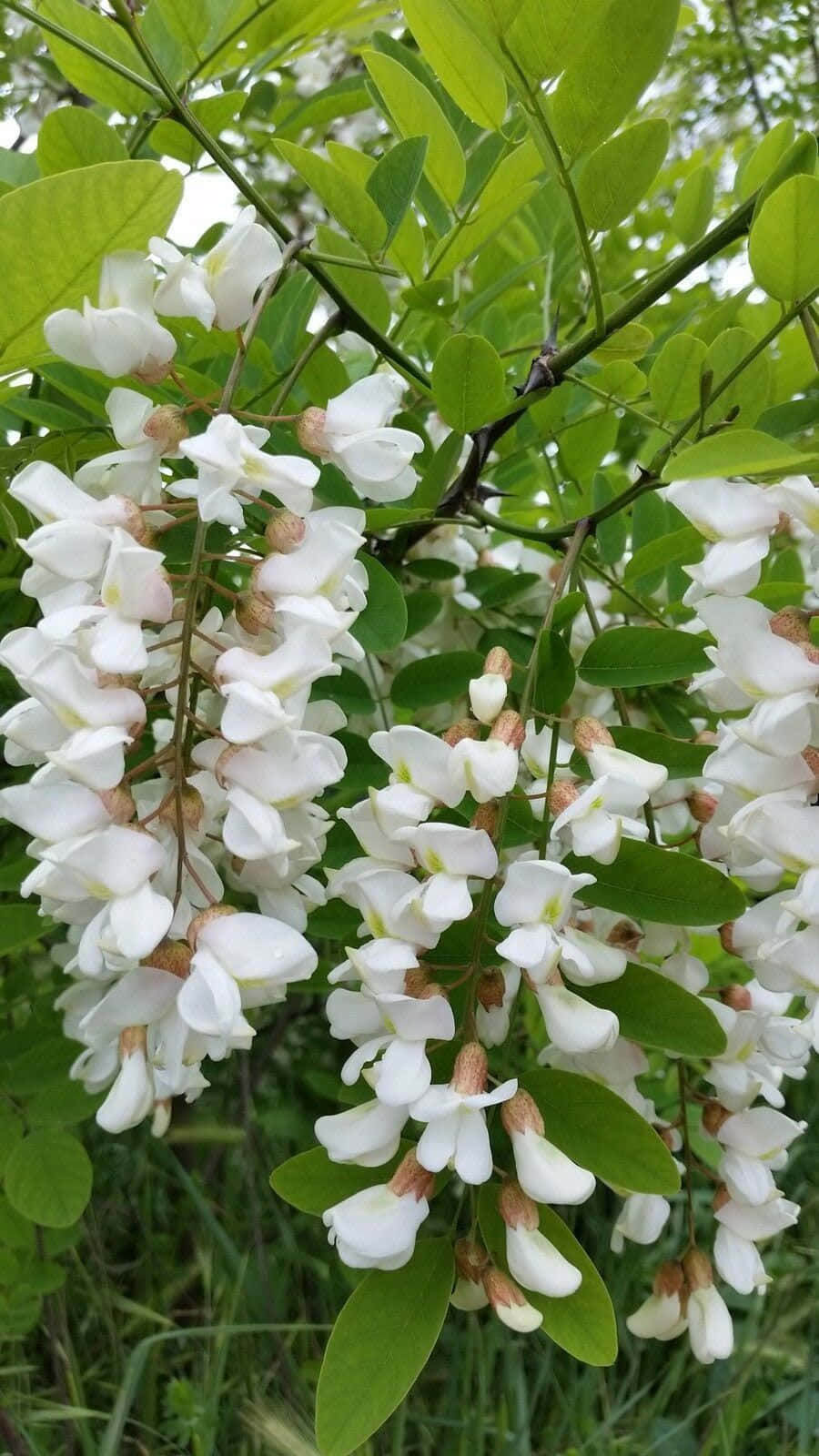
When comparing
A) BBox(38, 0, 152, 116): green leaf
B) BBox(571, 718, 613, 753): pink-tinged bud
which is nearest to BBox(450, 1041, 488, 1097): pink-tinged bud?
BBox(571, 718, 613, 753): pink-tinged bud

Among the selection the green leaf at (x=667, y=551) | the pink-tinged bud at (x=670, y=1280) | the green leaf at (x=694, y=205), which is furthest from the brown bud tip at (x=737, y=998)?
the green leaf at (x=694, y=205)

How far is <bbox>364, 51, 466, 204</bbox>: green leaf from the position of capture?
0.54 metres

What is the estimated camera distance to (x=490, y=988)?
1.52ft

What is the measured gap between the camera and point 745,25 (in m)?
1.82

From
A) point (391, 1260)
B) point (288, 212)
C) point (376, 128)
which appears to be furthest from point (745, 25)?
point (391, 1260)

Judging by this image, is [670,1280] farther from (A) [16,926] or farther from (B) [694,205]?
(B) [694,205]

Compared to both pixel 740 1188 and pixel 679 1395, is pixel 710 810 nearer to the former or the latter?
pixel 740 1188

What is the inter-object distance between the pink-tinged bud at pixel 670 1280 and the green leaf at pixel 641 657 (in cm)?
29

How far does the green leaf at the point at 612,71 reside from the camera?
1.33ft

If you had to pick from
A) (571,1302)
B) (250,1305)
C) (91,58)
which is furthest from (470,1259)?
(250,1305)

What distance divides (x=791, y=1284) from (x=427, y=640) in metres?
0.81

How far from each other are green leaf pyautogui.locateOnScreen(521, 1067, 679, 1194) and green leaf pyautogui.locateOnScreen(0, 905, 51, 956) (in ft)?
0.99

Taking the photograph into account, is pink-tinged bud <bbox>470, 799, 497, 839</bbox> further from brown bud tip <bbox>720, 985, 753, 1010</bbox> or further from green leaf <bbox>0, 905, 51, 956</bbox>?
green leaf <bbox>0, 905, 51, 956</bbox>

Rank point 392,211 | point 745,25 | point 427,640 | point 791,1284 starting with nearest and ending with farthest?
point 392,211
point 427,640
point 791,1284
point 745,25
